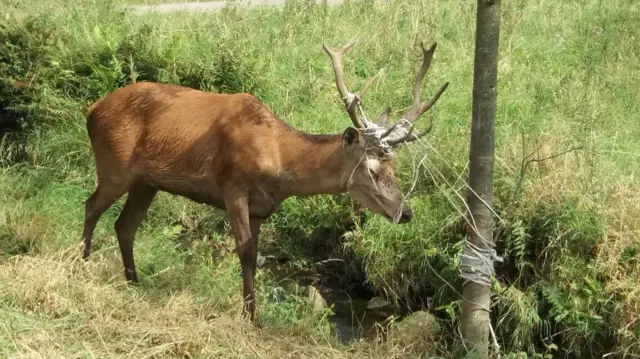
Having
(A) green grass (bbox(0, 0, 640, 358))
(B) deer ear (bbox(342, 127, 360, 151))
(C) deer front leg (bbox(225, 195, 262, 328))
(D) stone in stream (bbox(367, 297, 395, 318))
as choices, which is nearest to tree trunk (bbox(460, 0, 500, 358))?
(A) green grass (bbox(0, 0, 640, 358))

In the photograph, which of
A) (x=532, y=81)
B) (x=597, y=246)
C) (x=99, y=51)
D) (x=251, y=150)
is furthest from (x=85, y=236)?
(x=532, y=81)

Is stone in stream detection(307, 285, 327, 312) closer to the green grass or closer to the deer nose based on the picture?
the green grass

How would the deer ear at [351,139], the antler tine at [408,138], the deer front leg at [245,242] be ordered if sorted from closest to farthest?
1. the antler tine at [408,138]
2. the deer ear at [351,139]
3. the deer front leg at [245,242]

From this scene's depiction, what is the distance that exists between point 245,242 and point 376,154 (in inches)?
44.5

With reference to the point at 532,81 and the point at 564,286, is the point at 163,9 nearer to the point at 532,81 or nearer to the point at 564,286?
the point at 532,81

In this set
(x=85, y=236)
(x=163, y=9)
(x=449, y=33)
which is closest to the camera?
(x=85, y=236)

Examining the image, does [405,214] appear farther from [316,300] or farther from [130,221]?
[130,221]

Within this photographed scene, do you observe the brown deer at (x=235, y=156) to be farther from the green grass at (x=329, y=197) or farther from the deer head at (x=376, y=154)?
the green grass at (x=329, y=197)

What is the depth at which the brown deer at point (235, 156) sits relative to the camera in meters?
5.67

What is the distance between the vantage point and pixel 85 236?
6.74 meters

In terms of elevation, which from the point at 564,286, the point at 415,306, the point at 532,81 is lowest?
the point at 415,306

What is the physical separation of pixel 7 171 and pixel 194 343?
4.28 meters

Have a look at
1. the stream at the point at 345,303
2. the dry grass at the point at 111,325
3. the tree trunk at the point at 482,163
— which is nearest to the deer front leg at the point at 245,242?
the dry grass at the point at 111,325

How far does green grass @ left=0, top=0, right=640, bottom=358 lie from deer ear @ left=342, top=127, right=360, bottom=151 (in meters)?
0.77
